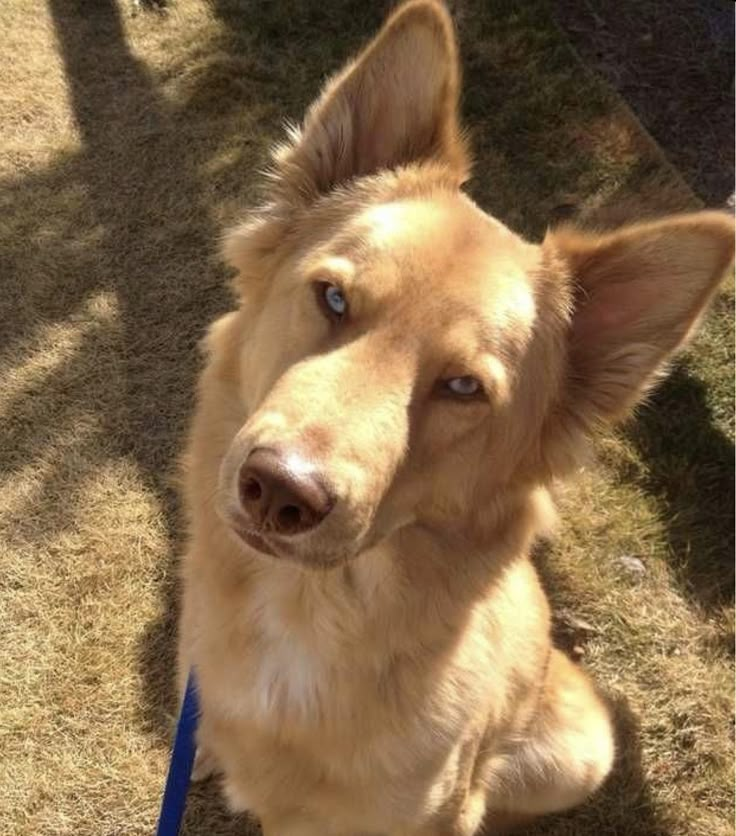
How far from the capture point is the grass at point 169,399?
3621 mm

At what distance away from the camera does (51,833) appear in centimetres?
328

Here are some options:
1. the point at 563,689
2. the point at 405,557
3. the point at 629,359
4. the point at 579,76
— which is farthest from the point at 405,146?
the point at 579,76

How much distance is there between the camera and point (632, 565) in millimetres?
4344

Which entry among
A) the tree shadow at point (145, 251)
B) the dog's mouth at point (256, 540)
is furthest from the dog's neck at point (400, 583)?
the tree shadow at point (145, 251)

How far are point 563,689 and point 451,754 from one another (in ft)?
2.70

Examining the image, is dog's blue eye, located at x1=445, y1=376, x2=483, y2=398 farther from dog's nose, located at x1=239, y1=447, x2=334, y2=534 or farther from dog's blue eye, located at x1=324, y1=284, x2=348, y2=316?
dog's nose, located at x1=239, y1=447, x2=334, y2=534

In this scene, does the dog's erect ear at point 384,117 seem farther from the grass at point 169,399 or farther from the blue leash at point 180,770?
the grass at point 169,399

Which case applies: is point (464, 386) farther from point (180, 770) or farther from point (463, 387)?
point (180, 770)

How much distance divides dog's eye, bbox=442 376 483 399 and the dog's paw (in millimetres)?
1957

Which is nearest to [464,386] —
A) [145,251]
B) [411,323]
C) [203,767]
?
[411,323]

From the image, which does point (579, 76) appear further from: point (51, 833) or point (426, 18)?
point (51, 833)

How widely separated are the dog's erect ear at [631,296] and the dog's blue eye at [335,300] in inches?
25.6

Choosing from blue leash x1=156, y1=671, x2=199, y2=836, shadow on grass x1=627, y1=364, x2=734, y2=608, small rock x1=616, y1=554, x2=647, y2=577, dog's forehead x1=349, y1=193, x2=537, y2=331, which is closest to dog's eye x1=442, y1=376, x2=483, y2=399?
dog's forehead x1=349, y1=193, x2=537, y2=331

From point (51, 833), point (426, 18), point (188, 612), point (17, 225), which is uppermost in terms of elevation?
point (426, 18)
